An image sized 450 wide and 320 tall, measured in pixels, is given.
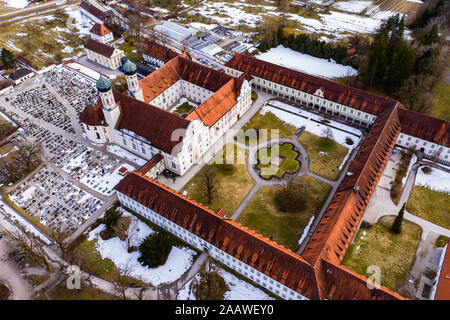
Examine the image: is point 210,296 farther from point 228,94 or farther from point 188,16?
point 188,16

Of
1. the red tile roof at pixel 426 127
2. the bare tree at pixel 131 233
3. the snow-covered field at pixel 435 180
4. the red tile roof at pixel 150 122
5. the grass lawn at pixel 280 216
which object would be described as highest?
the red tile roof at pixel 426 127

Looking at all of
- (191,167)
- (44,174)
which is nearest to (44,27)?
(44,174)

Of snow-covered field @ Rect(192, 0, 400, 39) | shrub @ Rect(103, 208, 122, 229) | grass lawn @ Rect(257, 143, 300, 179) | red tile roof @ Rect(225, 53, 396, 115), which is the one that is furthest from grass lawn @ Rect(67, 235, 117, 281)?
snow-covered field @ Rect(192, 0, 400, 39)

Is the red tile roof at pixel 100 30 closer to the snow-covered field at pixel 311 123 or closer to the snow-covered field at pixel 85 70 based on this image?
the snow-covered field at pixel 85 70

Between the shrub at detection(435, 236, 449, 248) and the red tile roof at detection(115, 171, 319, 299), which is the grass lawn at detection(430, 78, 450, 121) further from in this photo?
the red tile roof at detection(115, 171, 319, 299)

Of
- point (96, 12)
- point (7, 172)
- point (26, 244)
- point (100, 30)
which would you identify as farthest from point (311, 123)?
point (96, 12)

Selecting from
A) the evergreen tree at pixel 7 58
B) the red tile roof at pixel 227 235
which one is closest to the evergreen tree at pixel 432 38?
the red tile roof at pixel 227 235

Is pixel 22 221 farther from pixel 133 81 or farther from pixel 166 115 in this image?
pixel 133 81
